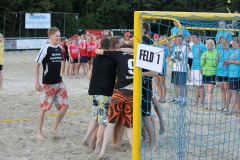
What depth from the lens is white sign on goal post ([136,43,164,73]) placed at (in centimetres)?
414

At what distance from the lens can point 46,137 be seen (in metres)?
6.22

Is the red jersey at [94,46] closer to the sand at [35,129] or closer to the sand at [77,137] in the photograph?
the sand at [35,129]

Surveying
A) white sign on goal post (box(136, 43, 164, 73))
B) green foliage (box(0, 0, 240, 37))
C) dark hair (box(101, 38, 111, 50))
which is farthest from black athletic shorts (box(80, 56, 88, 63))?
green foliage (box(0, 0, 240, 37))

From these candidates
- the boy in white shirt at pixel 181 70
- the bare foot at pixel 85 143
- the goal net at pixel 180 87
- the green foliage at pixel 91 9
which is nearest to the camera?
the goal net at pixel 180 87

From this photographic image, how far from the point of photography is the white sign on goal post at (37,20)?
2900 cm

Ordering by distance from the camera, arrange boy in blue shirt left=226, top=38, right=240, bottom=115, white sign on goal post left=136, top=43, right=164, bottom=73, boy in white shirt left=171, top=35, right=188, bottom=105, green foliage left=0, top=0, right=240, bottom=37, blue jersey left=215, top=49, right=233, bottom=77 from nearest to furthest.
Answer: white sign on goal post left=136, top=43, right=164, bottom=73 < boy in white shirt left=171, top=35, right=188, bottom=105 < boy in blue shirt left=226, top=38, right=240, bottom=115 < blue jersey left=215, top=49, right=233, bottom=77 < green foliage left=0, top=0, right=240, bottom=37

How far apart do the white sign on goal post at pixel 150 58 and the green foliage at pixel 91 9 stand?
84.6 feet

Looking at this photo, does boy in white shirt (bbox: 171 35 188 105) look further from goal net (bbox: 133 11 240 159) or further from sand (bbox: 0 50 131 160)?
sand (bbox: 0 50 131 160)

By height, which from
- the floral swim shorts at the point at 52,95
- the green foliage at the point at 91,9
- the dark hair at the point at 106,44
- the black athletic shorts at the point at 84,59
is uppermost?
the green foliage at the point at 91,9

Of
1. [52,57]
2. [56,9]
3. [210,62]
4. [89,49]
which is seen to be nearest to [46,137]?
[52,57]

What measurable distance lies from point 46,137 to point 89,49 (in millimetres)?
8382

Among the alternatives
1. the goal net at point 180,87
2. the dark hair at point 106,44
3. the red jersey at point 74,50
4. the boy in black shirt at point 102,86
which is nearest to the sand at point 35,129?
the boy in black shirt at point 102,86

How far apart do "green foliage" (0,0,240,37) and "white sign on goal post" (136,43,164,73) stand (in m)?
25.8

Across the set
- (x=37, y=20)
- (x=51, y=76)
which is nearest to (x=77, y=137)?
(x=51, y=76)
